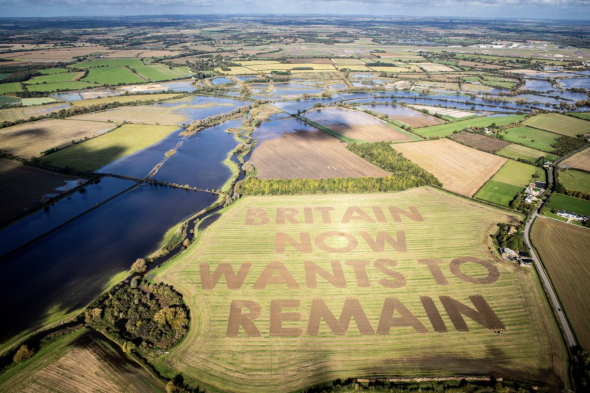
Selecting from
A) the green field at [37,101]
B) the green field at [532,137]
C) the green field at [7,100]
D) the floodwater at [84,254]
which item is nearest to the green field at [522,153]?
the green field at [532,137]

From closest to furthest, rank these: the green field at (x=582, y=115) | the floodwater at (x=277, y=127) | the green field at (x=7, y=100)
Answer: the floodwater at (x=277, y=127) → the green field at (x=582, y=115) → the green field at (x=7, y=100)

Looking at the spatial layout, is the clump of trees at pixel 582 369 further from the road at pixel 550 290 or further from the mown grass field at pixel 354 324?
the road at pixel 550 290

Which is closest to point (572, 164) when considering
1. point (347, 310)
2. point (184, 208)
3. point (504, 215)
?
point (504, 215)

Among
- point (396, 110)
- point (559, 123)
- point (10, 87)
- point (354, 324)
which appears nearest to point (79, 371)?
point (354, 324)

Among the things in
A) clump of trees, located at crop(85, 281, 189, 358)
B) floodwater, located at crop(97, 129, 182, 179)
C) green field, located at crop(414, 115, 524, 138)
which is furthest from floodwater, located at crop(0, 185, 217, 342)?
green field, located at crop(414, 115, 524, 138)

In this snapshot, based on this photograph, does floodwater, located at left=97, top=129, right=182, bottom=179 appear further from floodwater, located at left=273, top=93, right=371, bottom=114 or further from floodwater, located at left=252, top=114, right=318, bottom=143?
floodwater, located at left=273, top=93, right=371, bottom=114

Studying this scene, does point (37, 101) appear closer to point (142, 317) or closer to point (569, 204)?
point (142, 317)

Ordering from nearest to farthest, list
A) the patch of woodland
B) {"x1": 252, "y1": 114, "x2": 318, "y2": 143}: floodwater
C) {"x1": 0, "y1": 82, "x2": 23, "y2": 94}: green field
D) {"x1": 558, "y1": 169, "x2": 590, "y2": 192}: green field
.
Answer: the patch of woodland
{"x1": 558, "y1": 169, "x2": 590, "y2": 192}: green field
{"x1": 252, "y1": 114, "x2": 318, "y2": 143}: floodwater
{"x1": 0, "y1": 82, "x2": 23, "y2": 94}: green field
